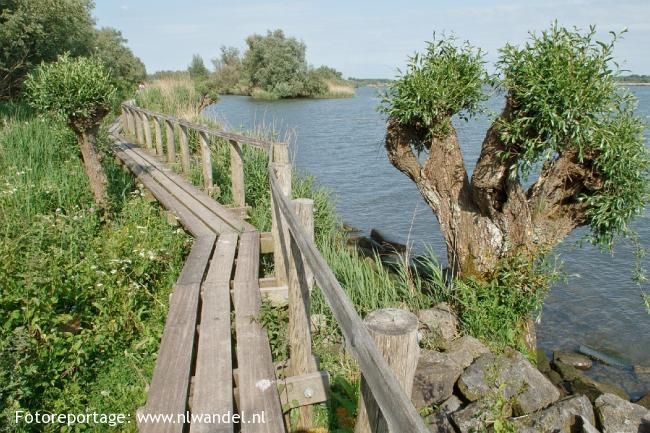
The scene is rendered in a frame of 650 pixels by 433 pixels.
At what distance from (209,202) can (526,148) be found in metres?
4.36

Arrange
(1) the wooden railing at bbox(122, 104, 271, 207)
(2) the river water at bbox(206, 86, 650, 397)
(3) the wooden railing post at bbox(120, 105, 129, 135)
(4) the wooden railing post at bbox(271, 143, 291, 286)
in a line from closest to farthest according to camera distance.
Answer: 1. (4) the wooden railing post at bbox(271, 143, 291, 286)
2. (1) the wooden railing at bbox(122, 104, 271, 207)
3. (2) the river water at bbox(206, 86, 650, 397)
4. (3) the wooden railing post at bbox(120, 105, 129, 135)

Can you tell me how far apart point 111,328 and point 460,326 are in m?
3.92

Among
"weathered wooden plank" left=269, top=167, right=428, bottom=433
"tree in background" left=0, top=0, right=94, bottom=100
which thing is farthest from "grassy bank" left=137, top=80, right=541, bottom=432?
"tree in background" left=0, top=0, right=94, bottom=100

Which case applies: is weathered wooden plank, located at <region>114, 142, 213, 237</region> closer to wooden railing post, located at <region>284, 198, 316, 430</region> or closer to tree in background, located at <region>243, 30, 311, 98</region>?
wooden railing post, located at <region>284, 198, 316, 430</region>

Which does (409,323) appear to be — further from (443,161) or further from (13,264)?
(443,161)

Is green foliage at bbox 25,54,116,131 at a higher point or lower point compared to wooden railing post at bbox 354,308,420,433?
higher

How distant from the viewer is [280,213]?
173 inches

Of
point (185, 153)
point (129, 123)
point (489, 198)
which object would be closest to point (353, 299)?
point (489, 198)

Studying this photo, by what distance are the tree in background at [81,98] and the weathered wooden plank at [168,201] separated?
32.5 inches

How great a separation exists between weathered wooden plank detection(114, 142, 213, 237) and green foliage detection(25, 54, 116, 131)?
143cm

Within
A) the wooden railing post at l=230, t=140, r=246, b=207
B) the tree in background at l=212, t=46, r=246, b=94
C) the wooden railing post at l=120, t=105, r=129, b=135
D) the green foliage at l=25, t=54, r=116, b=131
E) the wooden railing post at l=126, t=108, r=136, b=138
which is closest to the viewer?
the green foliage at l=25, t=54, r=116, b=131

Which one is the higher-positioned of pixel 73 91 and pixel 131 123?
pixel 73 91

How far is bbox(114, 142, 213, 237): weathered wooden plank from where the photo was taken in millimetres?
6072

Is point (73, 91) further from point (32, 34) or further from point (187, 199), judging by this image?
point (32, 34)
